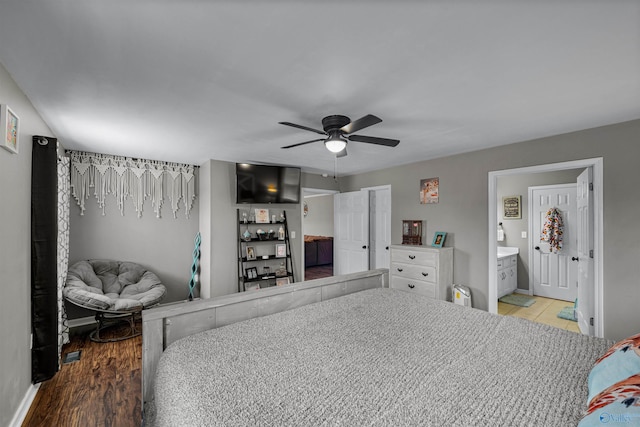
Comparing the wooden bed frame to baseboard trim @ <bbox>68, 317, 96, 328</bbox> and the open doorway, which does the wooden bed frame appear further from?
the open doorway

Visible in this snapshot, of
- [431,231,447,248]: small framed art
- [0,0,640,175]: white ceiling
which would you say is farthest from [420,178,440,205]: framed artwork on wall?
[0,0,640,175]: white ceiling

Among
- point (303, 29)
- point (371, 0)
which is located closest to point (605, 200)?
point (371, 0)

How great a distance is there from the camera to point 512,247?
5266 millimetres

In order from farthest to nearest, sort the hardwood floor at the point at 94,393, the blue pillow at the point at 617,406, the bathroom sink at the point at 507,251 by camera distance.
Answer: the bathroom sink at the point at 507,251, the hardwood floor at the point at 94,393, the blue pillow at the point at 617,406

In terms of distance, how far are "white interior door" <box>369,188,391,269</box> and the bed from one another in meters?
3.18

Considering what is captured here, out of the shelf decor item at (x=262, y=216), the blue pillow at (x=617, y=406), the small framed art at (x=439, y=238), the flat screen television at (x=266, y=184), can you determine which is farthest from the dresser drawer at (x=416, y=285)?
the blue pillow at (x=617, y=406)

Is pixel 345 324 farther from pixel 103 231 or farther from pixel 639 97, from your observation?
pixel 103 231

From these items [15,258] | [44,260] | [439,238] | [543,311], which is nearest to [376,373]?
[15,258]

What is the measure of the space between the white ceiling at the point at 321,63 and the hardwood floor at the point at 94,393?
236cm

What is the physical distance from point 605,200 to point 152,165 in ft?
18.5

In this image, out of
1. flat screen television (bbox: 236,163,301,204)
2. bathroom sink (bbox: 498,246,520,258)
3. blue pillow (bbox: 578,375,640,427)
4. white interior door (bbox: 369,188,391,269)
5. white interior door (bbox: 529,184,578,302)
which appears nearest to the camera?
blue pillow (bbox: 578,375,640,427)

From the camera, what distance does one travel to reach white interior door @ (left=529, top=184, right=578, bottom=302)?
180 inches

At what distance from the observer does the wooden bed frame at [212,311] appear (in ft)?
5.32

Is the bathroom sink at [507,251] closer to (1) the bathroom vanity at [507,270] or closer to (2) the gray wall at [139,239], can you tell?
(1) the bathroom vanity at [507,270]
